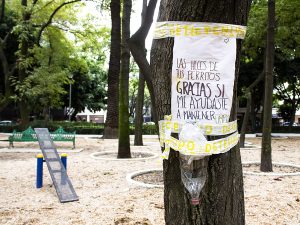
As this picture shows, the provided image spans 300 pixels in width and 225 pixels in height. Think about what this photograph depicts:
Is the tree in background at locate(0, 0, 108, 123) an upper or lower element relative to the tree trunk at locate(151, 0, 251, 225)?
upper

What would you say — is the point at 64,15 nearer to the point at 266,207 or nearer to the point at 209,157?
the point at 266,207

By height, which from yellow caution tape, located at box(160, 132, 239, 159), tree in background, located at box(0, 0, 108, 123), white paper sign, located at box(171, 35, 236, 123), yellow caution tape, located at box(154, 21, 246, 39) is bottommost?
yellow caution tape, located at box(160, 132, 239, 159)

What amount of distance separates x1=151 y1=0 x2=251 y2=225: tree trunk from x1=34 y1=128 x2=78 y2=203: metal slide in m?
3.97

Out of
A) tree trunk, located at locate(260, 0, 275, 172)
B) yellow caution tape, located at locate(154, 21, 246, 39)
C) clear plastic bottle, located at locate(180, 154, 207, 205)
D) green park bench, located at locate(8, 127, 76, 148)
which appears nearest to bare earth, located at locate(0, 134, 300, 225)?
tree trunk, located at locate(260, 0, 275, 172)

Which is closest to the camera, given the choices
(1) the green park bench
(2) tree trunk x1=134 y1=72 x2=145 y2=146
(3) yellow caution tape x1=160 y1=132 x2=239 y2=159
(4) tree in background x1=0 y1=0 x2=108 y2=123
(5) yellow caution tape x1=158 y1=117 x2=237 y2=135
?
(3) yellow caution tape x1=160 y1=132 x2=239 y2=159

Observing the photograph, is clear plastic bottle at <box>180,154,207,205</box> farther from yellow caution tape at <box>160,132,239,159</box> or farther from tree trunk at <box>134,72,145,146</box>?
tree trunk at <box>134,72,145,146</box>

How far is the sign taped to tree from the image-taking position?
262cm

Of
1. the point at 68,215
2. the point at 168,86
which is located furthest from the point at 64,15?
the point at 168,86

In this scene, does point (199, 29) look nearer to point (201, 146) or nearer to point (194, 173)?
point (201, 146)

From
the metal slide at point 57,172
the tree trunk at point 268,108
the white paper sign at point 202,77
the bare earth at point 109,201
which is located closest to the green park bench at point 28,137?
the bare earth at point 109,201

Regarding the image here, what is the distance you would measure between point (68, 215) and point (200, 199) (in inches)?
133

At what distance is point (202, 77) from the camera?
263 centimetres

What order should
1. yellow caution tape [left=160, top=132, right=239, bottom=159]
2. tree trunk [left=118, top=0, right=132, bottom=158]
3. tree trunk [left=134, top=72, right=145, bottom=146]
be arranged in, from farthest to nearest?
tree trunk [left=134, top=72, right=145, bottom=146]
tree trunk [left=118, top=0, right=132, bottom=158]
yellow caution tape [left=160, top=132, right=239, bottom=159]

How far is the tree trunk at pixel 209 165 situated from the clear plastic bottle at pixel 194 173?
9 cm
